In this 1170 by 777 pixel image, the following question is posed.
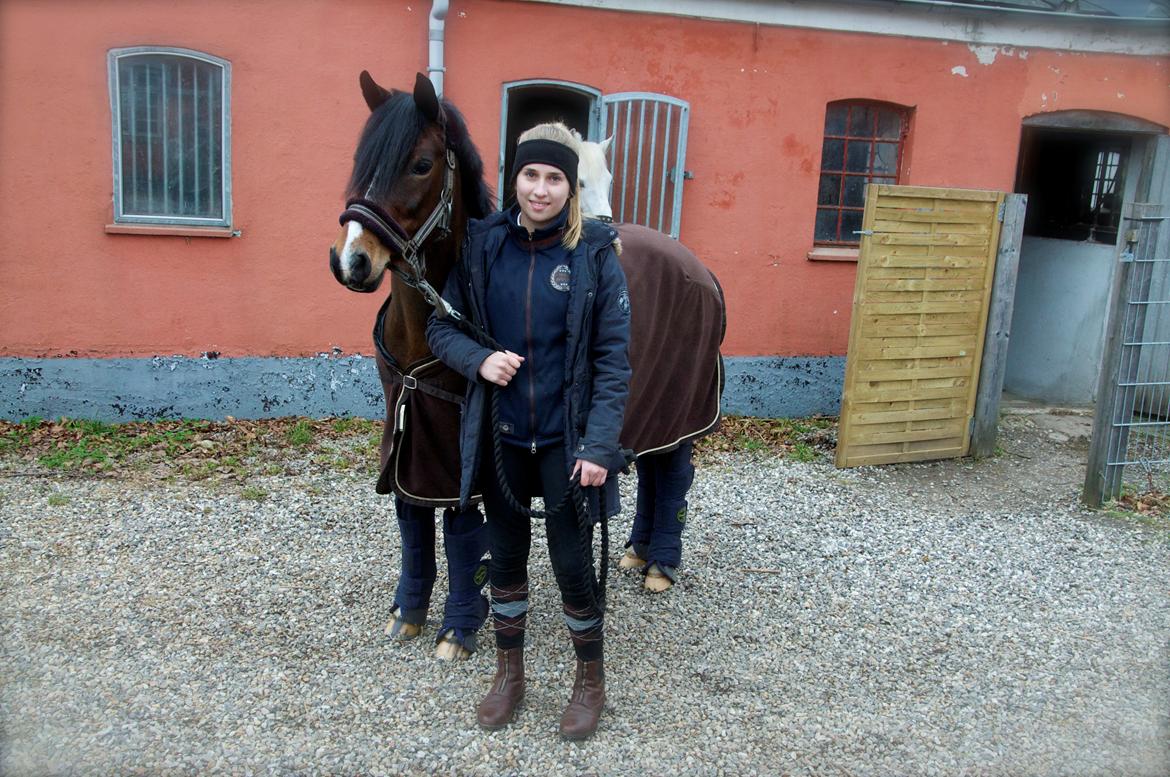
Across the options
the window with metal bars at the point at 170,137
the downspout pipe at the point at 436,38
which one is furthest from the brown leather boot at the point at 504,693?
the window with metal bars at the point at 170,137

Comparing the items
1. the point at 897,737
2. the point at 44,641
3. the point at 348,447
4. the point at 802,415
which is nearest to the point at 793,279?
the point at 802,415

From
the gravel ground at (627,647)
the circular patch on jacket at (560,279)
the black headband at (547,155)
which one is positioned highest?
the black headband at (547,155)

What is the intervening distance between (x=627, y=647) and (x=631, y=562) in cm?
89

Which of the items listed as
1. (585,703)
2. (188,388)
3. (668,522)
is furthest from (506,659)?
(188,388)

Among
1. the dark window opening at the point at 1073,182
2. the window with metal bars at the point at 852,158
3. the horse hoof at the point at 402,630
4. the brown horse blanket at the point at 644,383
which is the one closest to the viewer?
the brown horse blanket at the point at 644,383

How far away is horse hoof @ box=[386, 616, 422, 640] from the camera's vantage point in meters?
3.84

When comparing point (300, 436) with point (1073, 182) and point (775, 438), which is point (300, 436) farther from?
point (1073, 182)

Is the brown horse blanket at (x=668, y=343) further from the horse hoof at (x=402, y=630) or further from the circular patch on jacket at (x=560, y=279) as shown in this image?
the horse hoof at (x=402, y=630)

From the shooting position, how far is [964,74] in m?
8.04

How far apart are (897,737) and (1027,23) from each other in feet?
22.4

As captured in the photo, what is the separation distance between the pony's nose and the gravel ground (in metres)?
1.50

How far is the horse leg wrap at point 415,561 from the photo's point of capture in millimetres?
3688

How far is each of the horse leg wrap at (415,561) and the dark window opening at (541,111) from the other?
4.55 metres

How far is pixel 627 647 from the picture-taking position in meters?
3.92
